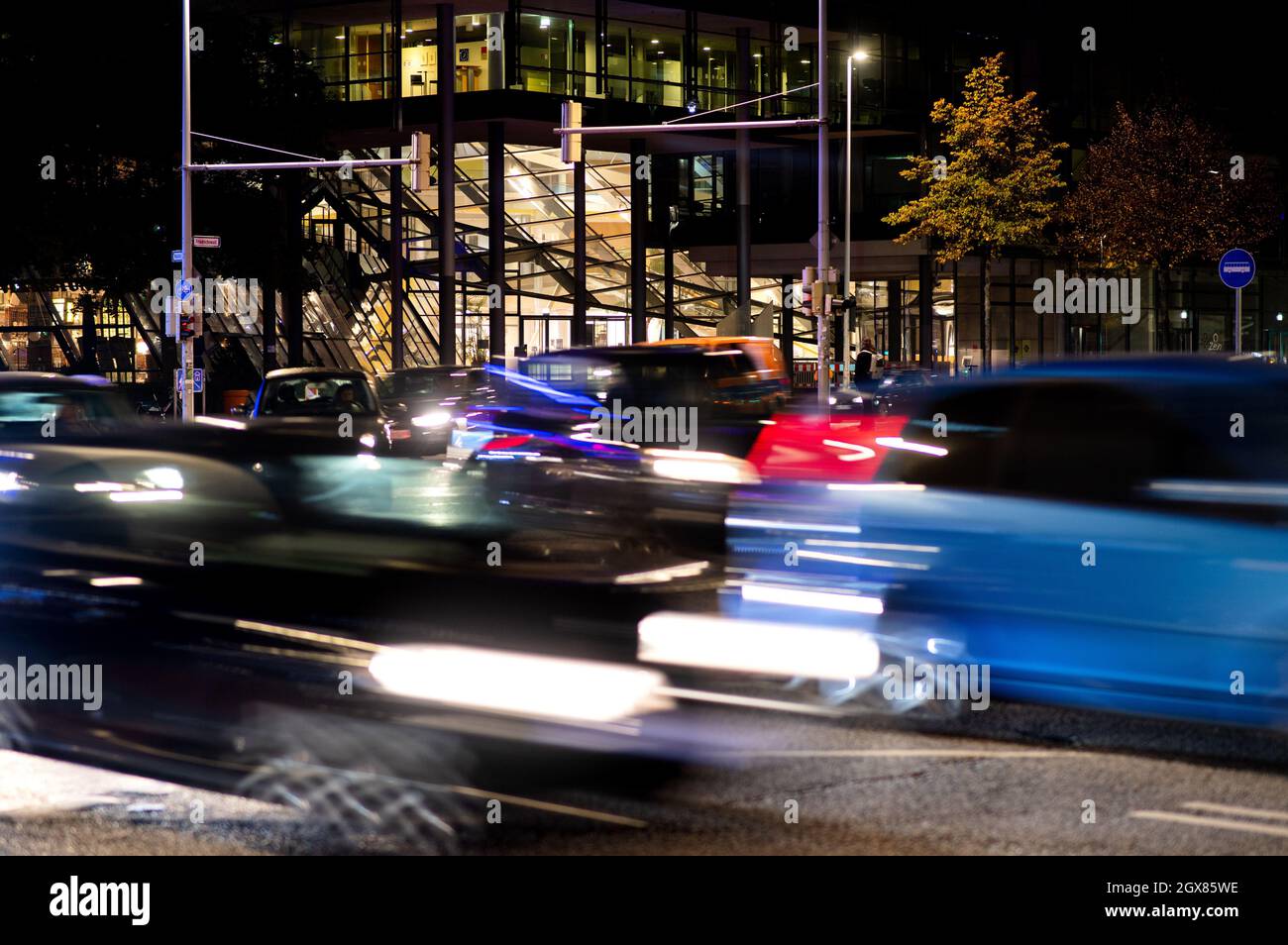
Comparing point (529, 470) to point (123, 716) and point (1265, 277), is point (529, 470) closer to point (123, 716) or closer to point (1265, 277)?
point (123, 716)

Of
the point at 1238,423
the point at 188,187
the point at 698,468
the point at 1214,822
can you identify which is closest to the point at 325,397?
the point at 698,468

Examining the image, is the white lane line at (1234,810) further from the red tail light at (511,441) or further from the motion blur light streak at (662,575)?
the red tail light at (511,441)

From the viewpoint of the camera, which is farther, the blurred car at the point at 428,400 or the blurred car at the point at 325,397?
the blurred car at the point at 428,400

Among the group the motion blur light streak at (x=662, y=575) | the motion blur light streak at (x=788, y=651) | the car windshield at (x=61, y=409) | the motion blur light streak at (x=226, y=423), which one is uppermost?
the car windshield at (x=61, y=409)

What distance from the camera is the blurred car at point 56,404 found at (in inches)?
476

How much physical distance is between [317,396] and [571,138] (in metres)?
8.58

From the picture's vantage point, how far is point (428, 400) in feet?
Answer: 93.4

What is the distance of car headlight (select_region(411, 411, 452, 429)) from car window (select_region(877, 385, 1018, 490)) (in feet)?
65.8

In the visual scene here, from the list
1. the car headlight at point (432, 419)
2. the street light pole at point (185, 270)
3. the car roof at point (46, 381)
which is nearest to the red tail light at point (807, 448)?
the car roof at point (46, 381)

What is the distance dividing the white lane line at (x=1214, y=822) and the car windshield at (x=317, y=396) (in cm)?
1488

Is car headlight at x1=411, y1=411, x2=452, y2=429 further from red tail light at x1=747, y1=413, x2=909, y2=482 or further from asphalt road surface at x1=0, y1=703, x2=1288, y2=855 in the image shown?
asphalt road surface at x1=0, y1=703, x2=1288, y2=855

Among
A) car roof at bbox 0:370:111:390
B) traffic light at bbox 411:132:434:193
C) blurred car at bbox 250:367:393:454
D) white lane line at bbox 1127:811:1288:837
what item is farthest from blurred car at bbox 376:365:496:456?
white lane line at bbox 1127:811:1288:837

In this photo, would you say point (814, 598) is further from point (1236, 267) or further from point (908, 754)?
point (1236, 267)
